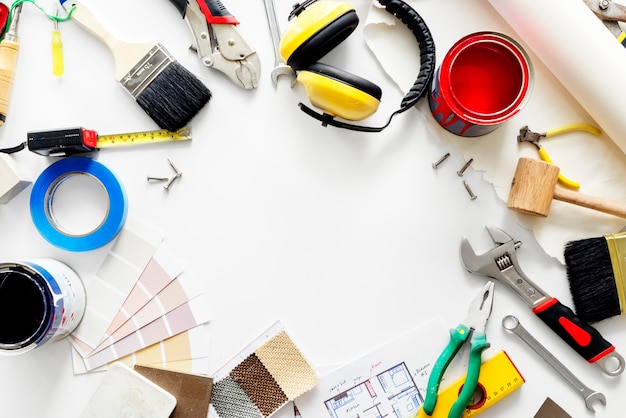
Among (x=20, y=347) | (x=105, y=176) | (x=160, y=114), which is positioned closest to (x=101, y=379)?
(x=20, y=347)

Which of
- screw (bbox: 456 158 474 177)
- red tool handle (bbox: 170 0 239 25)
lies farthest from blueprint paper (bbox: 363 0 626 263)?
red tool handle (bbox: 170 0 239 25)

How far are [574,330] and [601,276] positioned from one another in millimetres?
100

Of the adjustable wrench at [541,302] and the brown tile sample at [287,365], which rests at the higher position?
the adjustable wrench at [541,302]

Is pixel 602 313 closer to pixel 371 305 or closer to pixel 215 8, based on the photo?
pixel 371 305

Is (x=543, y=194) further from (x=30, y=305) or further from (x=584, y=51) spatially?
(x=30, y=305)

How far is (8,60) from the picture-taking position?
0.91 meters

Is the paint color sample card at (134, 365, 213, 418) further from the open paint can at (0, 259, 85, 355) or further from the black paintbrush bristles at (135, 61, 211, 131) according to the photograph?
the black paintbrush bristles at (135, 61, 211, 131)

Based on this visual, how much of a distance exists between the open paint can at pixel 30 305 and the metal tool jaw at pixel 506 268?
2.20 feet

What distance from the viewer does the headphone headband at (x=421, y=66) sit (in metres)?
0.87

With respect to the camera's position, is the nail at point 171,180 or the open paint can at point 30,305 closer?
the open paint can at point 30,305

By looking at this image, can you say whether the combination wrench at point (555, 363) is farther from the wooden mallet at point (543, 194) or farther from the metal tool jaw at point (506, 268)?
the wooden mallet at point (543, 194)

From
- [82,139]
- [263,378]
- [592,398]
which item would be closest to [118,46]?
[82,139]

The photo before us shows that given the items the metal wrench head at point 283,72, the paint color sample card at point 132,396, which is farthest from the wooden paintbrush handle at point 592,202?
the paint color sample card at point 132,396

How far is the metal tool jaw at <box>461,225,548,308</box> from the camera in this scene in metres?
0.89
